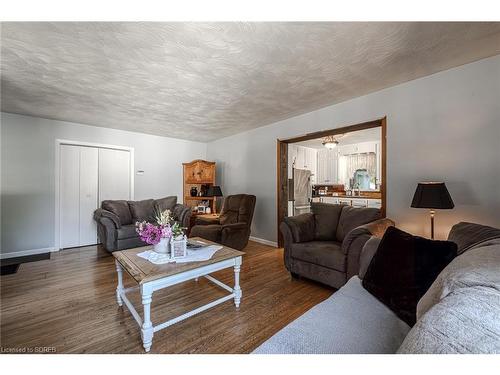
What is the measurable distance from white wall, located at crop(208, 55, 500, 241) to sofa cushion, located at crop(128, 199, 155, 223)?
3669 mm

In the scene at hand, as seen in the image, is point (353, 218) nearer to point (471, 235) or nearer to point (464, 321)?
point (471, 235)

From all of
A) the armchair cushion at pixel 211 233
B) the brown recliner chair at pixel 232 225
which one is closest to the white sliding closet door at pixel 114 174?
the brown recliner chair at pixel 232 225

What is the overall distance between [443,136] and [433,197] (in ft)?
2.63

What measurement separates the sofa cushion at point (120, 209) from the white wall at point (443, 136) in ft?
12.8

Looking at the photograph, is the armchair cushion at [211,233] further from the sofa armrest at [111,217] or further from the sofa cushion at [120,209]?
the sofa cushion at [120,209]

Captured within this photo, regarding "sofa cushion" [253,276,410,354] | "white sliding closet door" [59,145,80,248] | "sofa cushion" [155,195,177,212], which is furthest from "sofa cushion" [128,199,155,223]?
"sofa cushion" [253,276,410,354]

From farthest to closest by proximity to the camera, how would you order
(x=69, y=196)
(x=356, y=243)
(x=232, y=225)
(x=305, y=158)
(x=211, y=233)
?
1. (x=305, y=158)
2. (x=69, y=196)
3. (x=232, y=225)
4. (x=211, y=233)
5. (x=356, y=243)

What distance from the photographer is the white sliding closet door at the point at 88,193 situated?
4137mm

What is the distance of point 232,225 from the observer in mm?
3500

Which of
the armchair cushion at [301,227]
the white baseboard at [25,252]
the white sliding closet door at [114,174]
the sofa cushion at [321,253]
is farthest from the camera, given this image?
the white sliding closet door at [114,174]

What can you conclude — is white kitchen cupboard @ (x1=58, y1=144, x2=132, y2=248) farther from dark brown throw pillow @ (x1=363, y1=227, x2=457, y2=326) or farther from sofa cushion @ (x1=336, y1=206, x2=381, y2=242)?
dark brown throw pillow @ (x1=363, y1=227, x2=457, y2=326)

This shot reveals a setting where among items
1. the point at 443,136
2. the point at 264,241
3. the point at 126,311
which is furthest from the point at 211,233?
the point at 443,136
